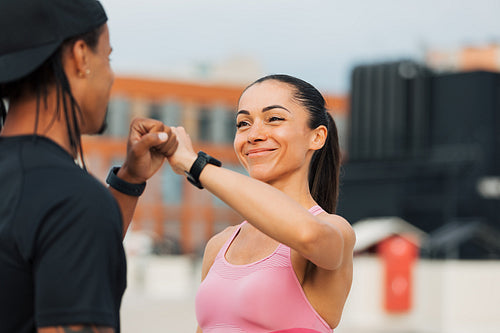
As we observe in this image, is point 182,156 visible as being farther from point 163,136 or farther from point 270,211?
point 270,211

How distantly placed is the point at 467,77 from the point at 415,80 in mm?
2882

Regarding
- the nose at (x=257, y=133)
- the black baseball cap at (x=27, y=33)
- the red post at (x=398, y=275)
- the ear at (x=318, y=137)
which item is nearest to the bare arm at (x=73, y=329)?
the black baseball cap at (x=27, y=33)

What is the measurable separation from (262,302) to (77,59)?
3.27ft

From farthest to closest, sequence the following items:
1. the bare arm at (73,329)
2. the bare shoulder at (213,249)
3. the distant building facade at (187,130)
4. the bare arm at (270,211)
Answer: the distant building facade at (187,130) → the bare shoulder at (213,249) → the bare arm at (270,211) → the bare arm at (73,329)

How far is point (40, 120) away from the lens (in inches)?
61.0

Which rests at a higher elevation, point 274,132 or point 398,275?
point 274,132

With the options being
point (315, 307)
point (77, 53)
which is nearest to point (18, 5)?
point (77, 53)

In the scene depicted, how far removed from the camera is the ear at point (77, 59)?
1558 mm

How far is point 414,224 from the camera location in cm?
3453

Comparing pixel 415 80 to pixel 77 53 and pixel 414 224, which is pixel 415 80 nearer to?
pixel 414 224

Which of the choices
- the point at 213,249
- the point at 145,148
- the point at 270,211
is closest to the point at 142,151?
the point at 145,148

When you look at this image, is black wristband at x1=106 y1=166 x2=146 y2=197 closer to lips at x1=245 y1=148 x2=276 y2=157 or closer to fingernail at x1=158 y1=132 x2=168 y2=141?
fingernail at x1=158 y1=132 x2=168 y2=141

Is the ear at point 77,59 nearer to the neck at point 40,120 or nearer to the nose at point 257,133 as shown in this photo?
the neck at point 40,120

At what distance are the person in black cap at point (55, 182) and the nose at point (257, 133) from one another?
793 mm
